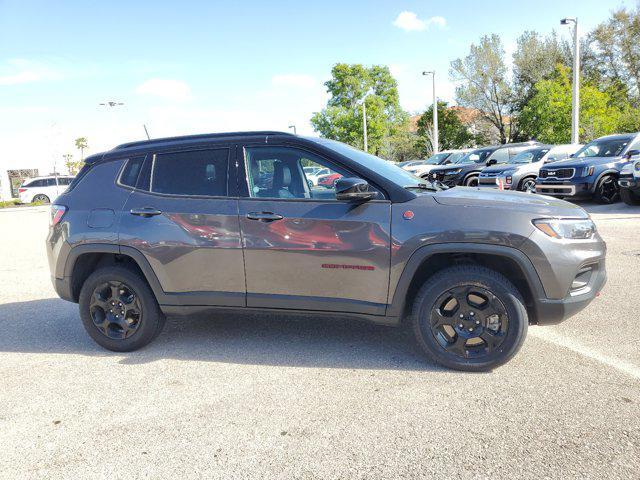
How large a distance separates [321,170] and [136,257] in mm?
1592

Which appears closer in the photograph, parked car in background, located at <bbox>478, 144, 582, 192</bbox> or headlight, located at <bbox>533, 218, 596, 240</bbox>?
headlight, located at <bbox>533, 218, 596, 240</bbox>

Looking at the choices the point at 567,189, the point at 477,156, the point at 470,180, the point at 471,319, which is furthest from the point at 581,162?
the point at 471,319

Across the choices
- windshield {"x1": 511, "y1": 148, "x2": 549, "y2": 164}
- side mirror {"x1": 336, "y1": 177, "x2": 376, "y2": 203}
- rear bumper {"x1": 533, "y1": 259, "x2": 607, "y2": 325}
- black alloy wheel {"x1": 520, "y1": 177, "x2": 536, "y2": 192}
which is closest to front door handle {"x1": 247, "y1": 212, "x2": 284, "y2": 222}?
side mirror {"x1": 336, "y1": 177, "x2": 376, "y2": 203}

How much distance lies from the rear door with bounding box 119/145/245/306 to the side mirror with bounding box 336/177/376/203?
0.83 metres

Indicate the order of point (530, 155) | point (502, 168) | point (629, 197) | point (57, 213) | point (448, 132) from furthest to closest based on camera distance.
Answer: point (448, 132) < point (530, 155) < point (502, 168) < point (629, 197) < point (57, 213)

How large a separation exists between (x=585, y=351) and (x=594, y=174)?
1112 centimetres

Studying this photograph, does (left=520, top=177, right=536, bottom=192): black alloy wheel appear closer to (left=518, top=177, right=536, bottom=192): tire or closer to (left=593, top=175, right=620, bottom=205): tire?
(left=518, top=177, right=536, bottom=192): tire

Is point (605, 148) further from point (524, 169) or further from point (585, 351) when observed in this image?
point (585, 351)

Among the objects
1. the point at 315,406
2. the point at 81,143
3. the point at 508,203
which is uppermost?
the point at 81,143

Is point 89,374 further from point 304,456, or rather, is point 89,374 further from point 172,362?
point 304,456

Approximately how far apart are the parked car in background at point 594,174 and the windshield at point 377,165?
36.0ft

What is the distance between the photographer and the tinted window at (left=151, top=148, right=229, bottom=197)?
3.94 metres

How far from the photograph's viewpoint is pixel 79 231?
4.13m

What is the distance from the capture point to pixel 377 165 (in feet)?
13.2
